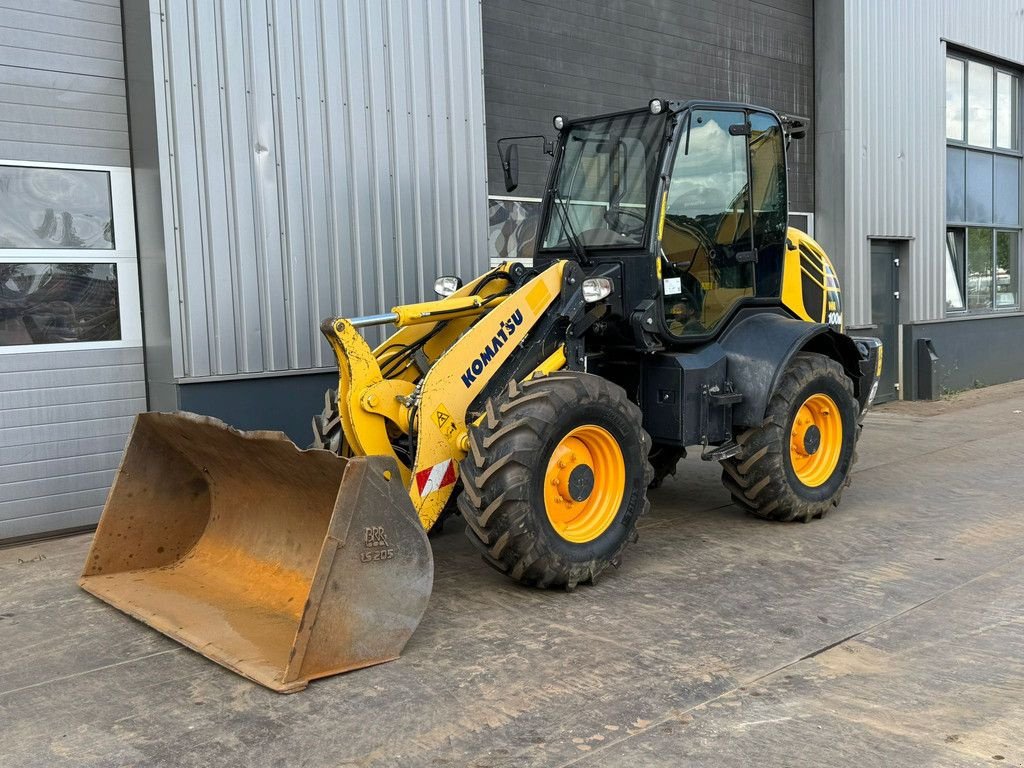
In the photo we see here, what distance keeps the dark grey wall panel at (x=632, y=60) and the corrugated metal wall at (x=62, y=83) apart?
11.3 ft

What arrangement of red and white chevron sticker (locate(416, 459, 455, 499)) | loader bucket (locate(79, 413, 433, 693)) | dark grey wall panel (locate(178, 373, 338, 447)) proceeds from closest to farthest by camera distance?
loader bucket (locate(79, 413, 433, 693)), red and white chevron sticker (locate(416, 459, 455, 499)), dark grey wall panel (locate(178, 373, 338, 447))

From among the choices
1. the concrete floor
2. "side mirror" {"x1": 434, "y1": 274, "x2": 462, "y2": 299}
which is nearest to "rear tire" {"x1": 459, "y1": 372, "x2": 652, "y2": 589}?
the concrete floor

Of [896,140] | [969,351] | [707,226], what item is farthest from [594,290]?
[969,351]

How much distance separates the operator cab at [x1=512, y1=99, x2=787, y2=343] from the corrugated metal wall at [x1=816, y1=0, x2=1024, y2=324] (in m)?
6.59

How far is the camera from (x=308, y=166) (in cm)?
752

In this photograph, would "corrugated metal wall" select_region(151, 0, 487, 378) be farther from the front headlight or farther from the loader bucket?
the front headlight

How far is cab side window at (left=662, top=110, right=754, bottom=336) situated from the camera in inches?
243

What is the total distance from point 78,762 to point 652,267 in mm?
4057

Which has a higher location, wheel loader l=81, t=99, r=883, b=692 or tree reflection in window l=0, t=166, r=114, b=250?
tree reflection in window l=0, t=166, r=114, b=250

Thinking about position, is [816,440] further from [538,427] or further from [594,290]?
[538,427]

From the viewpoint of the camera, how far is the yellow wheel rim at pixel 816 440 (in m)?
6.78

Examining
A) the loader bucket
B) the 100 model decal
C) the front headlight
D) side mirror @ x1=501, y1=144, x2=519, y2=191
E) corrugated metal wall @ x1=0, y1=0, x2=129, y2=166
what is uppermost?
corrugated metal wall @ x1=0, y1=0, x2=129, y2=166

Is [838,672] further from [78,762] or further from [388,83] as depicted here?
[388,83]

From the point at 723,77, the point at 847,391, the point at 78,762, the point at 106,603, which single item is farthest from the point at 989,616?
the point at 723,77
